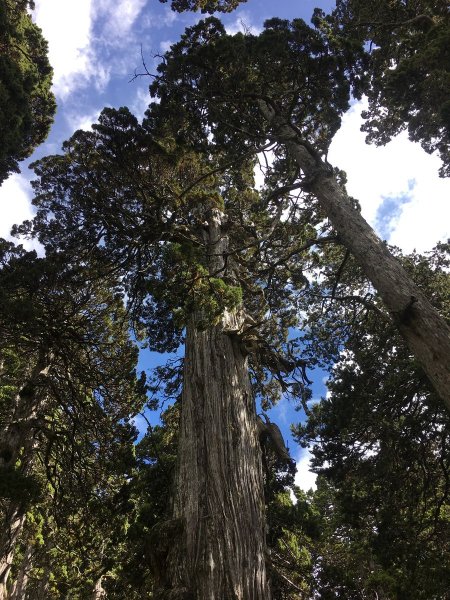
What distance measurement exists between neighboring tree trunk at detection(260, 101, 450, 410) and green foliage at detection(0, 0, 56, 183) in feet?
22.6

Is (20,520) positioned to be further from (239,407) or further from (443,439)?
(443,439)

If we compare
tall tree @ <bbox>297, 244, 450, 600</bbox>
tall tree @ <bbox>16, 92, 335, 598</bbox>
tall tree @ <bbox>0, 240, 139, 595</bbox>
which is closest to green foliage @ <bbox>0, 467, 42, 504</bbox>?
tall tree @ <bbox>0, 240, 139, 595</bbox>

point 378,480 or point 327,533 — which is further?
point 327,533

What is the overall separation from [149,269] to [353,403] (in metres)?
5.82

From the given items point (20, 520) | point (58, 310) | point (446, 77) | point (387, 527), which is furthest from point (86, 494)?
point (446, 77)

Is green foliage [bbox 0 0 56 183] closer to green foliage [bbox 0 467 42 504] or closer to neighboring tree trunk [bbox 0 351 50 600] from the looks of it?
neighboring tree trunk [bbox 0 351 50 600]

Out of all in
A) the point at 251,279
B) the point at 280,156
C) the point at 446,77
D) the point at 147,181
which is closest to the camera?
the point at 446,77

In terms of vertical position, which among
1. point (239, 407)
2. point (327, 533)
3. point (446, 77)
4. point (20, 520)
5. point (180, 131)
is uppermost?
point (180, 131)

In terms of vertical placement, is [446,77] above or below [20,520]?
above

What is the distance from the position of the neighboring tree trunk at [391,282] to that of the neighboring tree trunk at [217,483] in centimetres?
223

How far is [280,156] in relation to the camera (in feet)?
35.4

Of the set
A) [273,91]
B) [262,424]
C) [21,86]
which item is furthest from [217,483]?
[21,86]

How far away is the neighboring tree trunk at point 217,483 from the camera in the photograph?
3.90 m

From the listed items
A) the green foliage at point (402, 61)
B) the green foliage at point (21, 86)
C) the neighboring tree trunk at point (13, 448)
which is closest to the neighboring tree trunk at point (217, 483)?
the neighboring tree trunk at point (13, 448)
